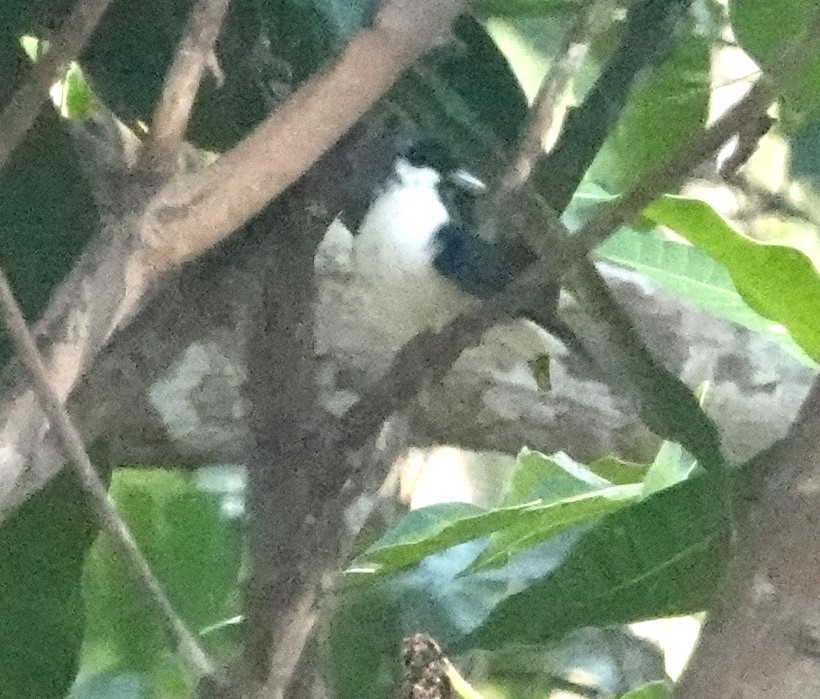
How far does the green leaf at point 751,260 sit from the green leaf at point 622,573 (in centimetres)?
7

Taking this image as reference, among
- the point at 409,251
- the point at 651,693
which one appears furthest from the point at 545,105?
the point at 651,693

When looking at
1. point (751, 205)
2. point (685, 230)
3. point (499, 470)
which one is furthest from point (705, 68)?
point (499, 470)

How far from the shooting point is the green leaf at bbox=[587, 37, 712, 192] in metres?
0.57

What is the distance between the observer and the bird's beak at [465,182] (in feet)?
1.64

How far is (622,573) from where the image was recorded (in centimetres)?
46

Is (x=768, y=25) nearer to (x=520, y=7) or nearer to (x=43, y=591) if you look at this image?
(x=520, y=7)

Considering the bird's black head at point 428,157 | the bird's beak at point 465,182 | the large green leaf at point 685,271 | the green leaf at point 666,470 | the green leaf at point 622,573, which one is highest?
the bird's black head at point 428,157

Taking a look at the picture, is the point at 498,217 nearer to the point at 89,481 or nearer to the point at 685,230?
the point at 685,230

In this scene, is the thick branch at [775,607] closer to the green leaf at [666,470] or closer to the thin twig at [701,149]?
the thin twig at [701,149]

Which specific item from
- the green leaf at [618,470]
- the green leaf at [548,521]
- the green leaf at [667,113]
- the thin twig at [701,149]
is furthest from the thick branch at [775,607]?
the green leaf at [618,470]

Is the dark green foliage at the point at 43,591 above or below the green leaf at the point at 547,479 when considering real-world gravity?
above

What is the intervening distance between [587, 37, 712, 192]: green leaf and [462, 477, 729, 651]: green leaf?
7.1 inches

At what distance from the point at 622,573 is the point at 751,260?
0.40ft

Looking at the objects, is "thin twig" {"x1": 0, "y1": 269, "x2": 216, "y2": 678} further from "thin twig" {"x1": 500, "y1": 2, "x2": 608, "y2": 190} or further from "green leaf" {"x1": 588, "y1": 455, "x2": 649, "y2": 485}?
"green leaf" {"x1": 588, "y1": 455, "x2": 649, "y2": 485}
